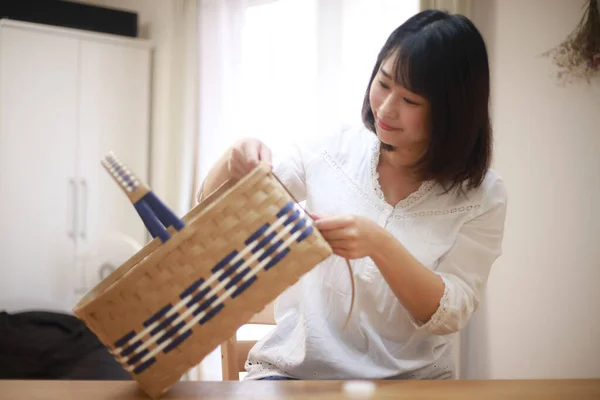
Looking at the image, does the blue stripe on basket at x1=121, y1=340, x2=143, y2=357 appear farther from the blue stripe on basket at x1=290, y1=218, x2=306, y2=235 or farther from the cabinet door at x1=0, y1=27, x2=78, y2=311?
the cabinet door at x1=0, y1=27, x2=78, y2=311

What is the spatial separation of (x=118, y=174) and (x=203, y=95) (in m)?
2.22

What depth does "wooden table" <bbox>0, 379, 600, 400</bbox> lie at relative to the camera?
0.73 metres

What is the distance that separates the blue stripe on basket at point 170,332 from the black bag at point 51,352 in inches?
59.4

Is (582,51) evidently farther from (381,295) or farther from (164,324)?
(164,324)

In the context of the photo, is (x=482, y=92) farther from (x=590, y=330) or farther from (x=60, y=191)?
(x=60, y=191)

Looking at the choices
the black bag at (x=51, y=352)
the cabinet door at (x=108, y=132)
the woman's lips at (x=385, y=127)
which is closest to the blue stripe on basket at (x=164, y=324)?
the woman's lips at (x=385, y=127)

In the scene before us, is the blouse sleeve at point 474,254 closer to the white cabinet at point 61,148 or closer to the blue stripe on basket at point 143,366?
the blue stripe on basket at point 143,366

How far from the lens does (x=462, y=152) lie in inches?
41.7

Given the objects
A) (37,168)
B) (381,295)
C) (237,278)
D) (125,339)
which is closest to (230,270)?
(237,278)

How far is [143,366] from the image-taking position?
0.67 m

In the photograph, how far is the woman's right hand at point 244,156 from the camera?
88 cm

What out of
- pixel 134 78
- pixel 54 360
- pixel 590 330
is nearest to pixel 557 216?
pixel 590 330

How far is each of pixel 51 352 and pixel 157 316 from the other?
1.84 metres

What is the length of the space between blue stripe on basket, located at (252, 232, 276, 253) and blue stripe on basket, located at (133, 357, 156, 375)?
0.58 feet
